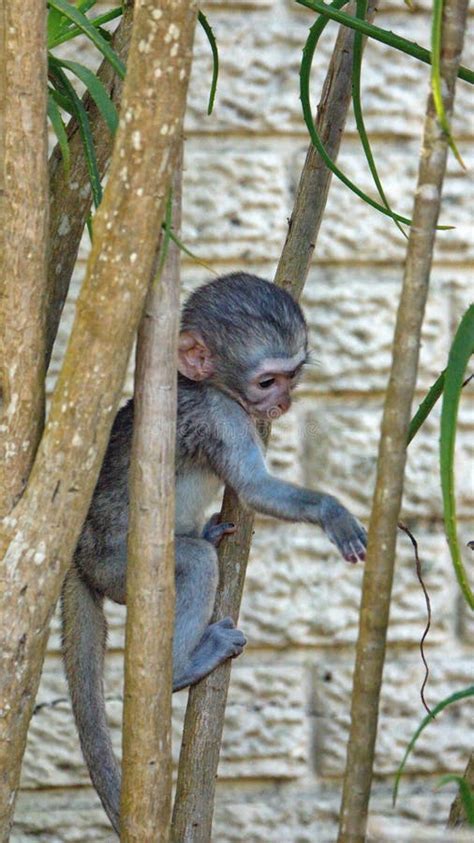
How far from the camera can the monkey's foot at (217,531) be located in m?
1.74

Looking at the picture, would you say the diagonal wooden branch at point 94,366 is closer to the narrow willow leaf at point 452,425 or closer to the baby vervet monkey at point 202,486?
the narrow willow leaf at point 452,425

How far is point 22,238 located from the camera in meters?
1.14

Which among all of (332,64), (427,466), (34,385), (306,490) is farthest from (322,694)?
(34,385)

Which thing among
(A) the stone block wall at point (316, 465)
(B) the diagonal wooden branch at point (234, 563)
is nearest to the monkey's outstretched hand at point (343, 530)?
(B) the diagonal wooden branch at point (234, 563)

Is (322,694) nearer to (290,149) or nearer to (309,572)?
(309,572)

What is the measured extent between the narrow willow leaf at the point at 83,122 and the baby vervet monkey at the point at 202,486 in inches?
19.4

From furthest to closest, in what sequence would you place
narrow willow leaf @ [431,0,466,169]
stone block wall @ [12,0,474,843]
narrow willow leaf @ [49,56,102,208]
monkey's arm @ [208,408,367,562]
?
stone block wall @ [12,0,474,843], monkey's arm @ [208,408,367,562], narrow willow leaf @ [49,56,102,208], narrow willow leaf @ [431,0,466,169]

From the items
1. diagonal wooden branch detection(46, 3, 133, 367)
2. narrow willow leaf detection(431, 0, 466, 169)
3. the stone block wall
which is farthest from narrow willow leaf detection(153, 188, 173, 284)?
the stone block wall

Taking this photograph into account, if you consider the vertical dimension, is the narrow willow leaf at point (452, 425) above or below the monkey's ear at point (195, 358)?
below

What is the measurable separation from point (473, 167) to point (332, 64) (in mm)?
1014

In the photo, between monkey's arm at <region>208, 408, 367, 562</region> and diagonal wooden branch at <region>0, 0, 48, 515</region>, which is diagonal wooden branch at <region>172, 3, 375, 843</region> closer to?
monkey's arm at <region>208, 408, 367, 562</region>

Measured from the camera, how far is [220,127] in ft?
A: 8.17

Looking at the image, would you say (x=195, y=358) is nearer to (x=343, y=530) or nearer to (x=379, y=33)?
(x=343, y=530)

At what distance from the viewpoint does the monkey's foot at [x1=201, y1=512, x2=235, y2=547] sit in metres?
1.74
